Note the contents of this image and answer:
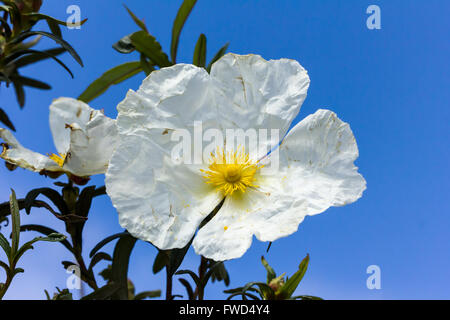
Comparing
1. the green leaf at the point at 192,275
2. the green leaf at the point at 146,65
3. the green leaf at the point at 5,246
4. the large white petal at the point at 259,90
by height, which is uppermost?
the green leaf at the point at 146,65

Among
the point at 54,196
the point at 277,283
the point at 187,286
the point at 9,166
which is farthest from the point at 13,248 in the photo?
the point at 277,283

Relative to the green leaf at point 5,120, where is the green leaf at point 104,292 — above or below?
below

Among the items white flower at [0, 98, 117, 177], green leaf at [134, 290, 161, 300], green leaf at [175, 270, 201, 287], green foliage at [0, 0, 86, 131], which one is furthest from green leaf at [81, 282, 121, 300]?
green foliage at [0, 0, 86, 131]

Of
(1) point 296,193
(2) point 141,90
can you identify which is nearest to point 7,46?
(2) point 141,90

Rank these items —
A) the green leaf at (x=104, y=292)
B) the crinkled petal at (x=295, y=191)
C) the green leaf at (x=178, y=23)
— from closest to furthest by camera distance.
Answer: the crinkled petal at (x=295, y=191)
the green leaf at (x=104, y=292)
the green leaf at (x=178, y=23)

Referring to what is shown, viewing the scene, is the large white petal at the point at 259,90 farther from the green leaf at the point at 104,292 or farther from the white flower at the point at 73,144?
the green leaf at the point at 104,292

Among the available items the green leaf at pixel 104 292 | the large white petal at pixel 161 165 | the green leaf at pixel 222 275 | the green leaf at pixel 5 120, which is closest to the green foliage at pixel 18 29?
the green leaf at pixel 5 120

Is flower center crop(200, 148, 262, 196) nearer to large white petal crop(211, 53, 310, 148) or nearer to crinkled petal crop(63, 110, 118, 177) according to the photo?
large white petal crop(211, 53, 310, 148)

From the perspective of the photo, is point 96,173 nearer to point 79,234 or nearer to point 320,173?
point 79,234
